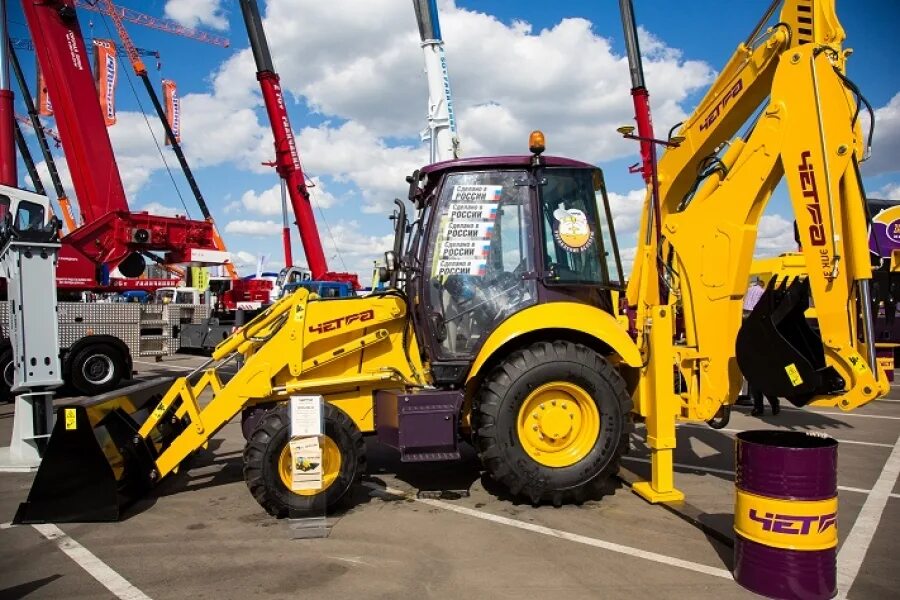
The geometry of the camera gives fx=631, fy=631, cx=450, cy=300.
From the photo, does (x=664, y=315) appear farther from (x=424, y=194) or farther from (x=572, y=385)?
(x=424, y=194)

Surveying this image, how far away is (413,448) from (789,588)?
8.07 ft

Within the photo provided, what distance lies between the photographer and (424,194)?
205 inches

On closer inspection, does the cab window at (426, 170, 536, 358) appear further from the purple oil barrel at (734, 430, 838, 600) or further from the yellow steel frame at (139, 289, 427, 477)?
the purple oil barrel at (734, 430, 838, 600)

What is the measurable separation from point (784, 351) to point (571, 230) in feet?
5.73

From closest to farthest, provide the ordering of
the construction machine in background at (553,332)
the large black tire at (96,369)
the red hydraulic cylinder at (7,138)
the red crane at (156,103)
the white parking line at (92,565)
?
the white parking line at (92,565)
the construction machine in background at (553,332)
the large black tire at (96,369)
the red hydraulic cylinder at (7,138)
the red crane at (156,103)

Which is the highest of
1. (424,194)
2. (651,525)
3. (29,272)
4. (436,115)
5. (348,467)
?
(436,115)

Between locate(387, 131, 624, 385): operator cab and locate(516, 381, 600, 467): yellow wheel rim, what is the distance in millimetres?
614

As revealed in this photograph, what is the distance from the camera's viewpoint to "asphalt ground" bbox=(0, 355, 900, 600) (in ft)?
11.2

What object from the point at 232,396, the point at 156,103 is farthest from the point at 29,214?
the point at 156,103

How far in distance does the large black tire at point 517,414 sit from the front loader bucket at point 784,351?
0.90m

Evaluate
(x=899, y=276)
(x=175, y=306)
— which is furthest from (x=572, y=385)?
(x=175, y=306)

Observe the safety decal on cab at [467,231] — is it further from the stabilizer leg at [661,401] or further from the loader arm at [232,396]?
the stabilizer leg at [661,401]

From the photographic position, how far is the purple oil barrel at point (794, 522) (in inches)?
124

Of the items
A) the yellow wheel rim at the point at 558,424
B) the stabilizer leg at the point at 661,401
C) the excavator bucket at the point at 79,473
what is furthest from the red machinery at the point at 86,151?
the stabilizer leg at the point at 661,401
